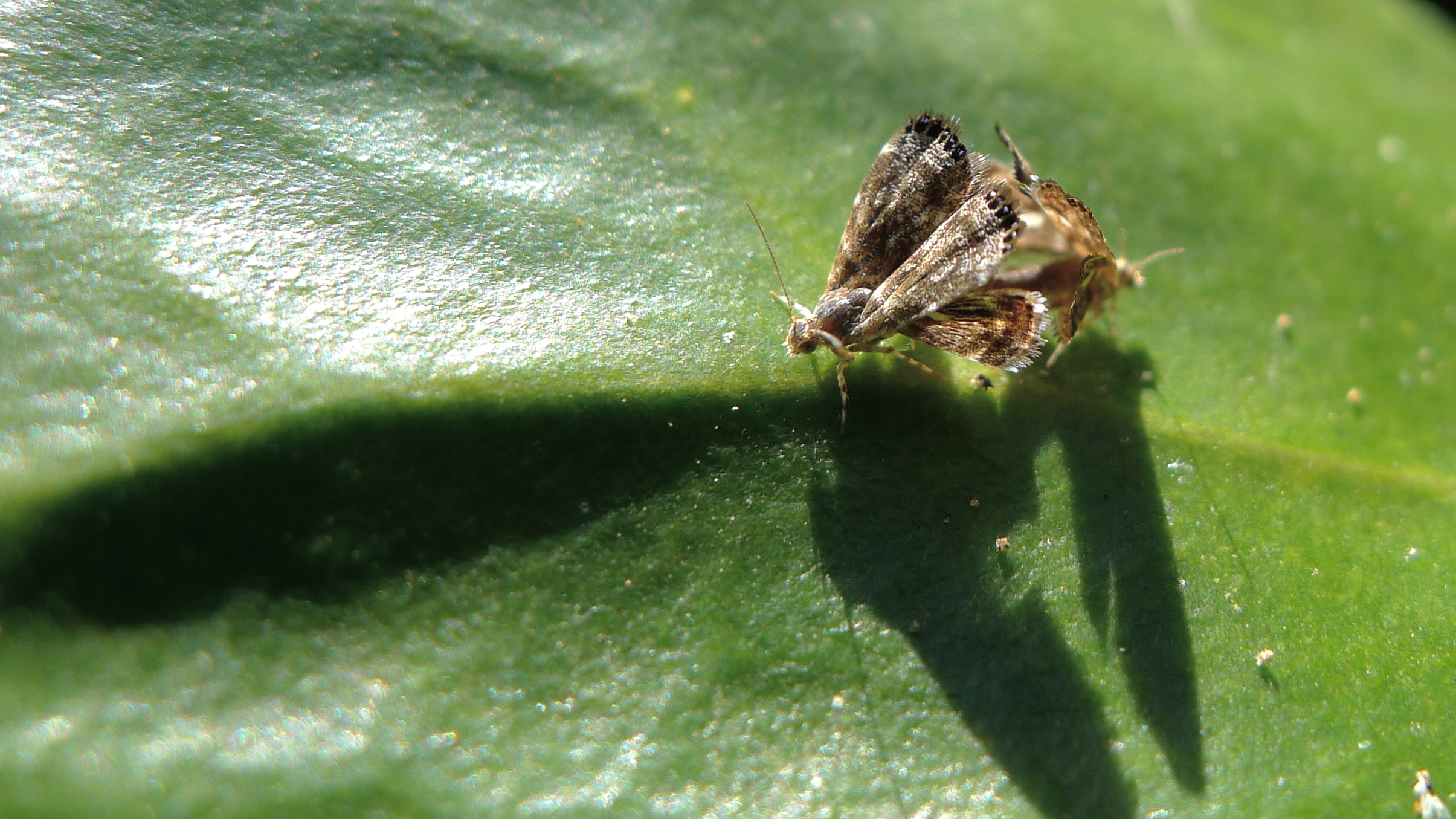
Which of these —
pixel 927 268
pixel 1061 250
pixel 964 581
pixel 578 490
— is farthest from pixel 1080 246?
pixel 578 490

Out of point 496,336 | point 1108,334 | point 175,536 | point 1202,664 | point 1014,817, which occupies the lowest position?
point 1202,664

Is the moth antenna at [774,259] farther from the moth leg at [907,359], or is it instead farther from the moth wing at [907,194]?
the moth leg at [907,359]

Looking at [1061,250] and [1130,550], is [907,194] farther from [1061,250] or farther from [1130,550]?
[1130,550]

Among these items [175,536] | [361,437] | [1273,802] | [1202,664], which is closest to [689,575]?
[361,437]

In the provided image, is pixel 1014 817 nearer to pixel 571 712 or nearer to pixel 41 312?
pixel 571 712

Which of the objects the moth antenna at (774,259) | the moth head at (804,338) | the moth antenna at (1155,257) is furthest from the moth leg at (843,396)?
the moth antenna at (1155,257)

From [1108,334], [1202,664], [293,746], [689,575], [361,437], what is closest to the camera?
[293,746]
